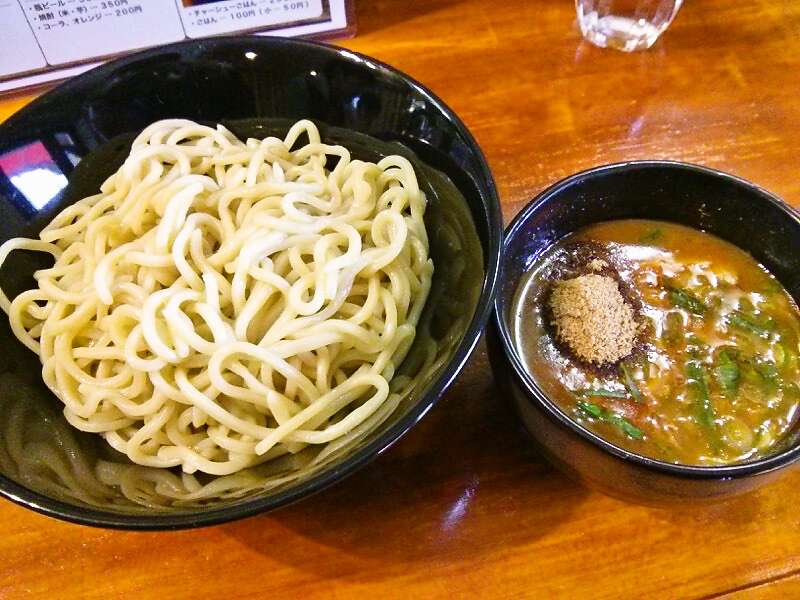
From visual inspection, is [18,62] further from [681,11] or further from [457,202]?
[681,11]

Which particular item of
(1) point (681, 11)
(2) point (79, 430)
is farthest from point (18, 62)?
(1) point (681, 11)

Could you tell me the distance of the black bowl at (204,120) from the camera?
95 cm

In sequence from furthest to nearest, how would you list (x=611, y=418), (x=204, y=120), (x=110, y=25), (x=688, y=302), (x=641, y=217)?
(x=110, y=25)
(x=204, y=120)
(x=641, y=217)
(x=688, y=302)
(x=611, y=418)

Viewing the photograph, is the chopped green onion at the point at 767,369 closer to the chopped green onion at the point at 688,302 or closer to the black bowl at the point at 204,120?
the chopped green onion at the point at 688,302

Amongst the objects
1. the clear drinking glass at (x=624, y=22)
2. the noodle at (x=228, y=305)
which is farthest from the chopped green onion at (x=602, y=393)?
the clear drinking glass at (x=624, y=22)

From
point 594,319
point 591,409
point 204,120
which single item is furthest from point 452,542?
point 204,120

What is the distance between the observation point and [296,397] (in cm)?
102

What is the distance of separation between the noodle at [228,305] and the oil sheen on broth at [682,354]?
8.8 inches

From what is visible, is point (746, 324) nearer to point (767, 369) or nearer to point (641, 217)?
point (767, 369)

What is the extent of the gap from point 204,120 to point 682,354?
934mm

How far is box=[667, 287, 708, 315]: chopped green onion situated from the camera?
106 centimetres

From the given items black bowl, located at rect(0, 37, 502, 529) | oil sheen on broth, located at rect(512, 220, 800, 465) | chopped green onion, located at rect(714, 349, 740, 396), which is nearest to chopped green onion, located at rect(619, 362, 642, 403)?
oil sheen on broth, located at rect(512, 220, 800, 465)

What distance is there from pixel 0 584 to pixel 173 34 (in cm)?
121

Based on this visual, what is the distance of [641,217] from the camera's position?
117 centimetres
